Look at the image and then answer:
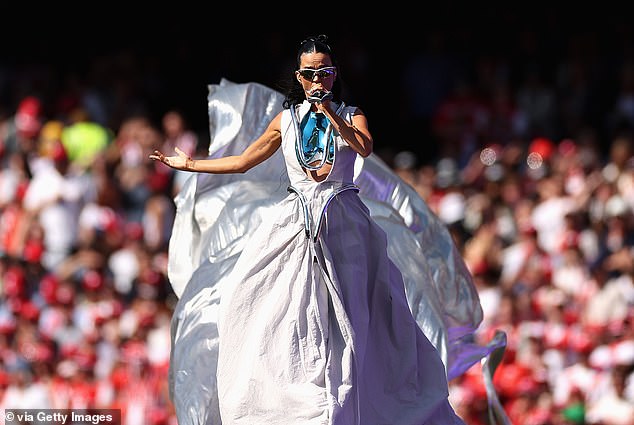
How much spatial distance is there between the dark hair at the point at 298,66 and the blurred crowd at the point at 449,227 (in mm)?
4230

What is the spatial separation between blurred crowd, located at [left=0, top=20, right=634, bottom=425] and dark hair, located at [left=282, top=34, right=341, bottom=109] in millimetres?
4230

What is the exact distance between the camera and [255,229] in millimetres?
7152

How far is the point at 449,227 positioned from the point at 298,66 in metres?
6.48

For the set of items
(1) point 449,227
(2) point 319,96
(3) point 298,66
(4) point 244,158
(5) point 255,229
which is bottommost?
(1) point 449,227

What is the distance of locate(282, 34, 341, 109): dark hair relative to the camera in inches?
237

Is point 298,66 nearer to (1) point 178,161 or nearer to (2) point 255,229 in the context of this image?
(1) point 178,161

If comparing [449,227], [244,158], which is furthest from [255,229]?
[449,227]

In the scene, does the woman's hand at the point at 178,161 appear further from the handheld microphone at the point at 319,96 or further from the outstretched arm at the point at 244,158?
the handheld microphone at the point at 319,96

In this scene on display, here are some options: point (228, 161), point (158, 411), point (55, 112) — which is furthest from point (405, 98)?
point (228, 161)

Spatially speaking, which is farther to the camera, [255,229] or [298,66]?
[255,229]

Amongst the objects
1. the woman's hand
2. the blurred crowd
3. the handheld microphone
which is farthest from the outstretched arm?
the blurred crowd

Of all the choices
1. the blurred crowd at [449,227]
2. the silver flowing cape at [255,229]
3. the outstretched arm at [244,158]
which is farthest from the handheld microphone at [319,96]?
the blurred crowd at [449,227]

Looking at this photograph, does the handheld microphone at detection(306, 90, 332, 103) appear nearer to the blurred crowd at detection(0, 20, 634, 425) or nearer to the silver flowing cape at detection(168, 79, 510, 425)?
the silver flowing cape at detection(168, 79, 510, 425)

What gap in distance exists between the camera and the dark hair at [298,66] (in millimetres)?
6016
